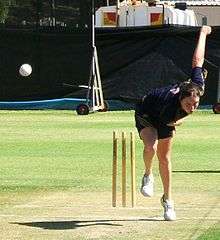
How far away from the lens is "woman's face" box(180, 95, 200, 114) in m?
8.27

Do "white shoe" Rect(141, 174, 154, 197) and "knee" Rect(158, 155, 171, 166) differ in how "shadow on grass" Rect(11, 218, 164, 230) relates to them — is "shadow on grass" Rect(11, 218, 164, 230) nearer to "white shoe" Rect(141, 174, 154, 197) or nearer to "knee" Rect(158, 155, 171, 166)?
"white shoe" Rect(141, 174, 154, 197)

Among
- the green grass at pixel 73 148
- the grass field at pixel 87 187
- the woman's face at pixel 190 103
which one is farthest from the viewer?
the green grass at pixel 73 148

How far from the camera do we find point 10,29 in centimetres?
2742

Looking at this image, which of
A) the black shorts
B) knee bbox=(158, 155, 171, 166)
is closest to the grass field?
knee bbox=(158, 155, 171, 166)

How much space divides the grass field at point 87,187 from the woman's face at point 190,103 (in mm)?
1110

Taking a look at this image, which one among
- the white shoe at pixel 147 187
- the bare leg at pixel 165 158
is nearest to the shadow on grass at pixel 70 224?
the white shoe at pixel 147 187

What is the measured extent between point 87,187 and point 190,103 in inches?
141

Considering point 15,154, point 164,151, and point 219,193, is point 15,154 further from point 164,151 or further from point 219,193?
point 164,151

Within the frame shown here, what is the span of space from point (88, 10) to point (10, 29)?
5.02 meters

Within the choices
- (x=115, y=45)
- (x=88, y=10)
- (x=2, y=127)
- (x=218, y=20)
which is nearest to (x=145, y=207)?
(x=2, y=127)

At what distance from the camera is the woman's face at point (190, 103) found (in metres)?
8.27

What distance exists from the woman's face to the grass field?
1110 millimetres

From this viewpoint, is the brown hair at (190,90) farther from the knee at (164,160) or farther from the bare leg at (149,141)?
the knee at (164,160)

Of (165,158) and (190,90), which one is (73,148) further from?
(190,90)
